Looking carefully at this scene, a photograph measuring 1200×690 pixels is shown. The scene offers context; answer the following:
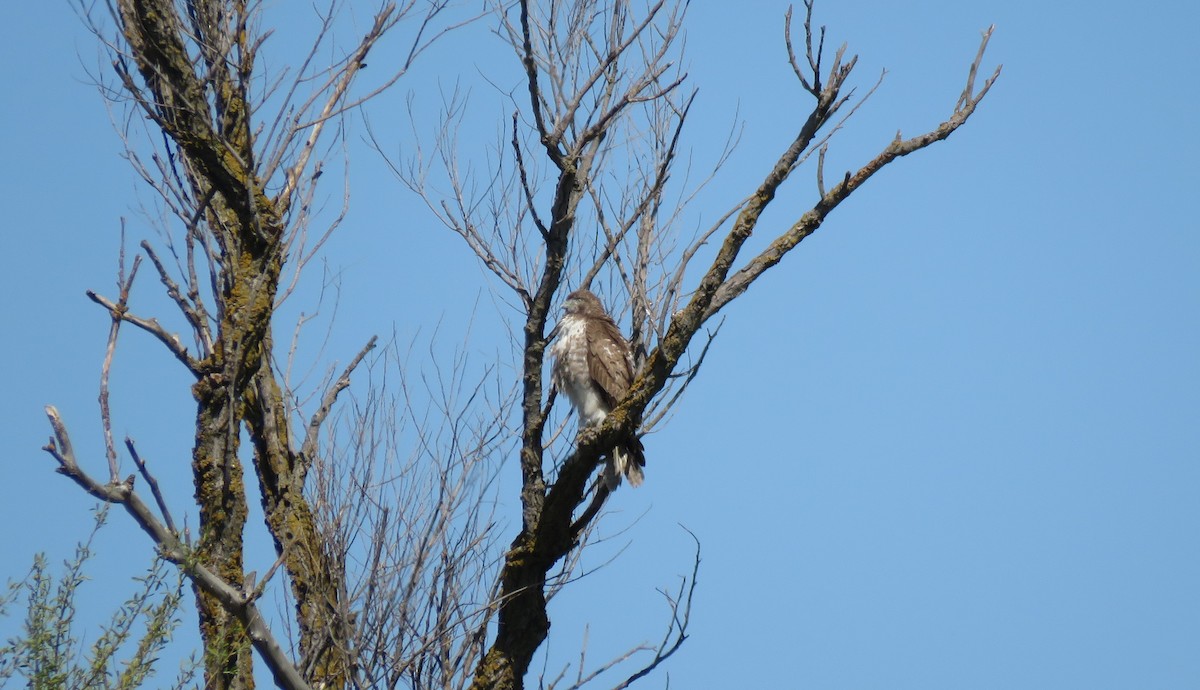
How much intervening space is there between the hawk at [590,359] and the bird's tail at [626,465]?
749mm

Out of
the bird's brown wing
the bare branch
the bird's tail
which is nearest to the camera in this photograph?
the bare branch

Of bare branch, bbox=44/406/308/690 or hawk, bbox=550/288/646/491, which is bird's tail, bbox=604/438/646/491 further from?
bare branch, bbox=44/406/308/690

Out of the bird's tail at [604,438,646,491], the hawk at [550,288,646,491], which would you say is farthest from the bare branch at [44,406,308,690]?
the hawk at [550,288,646,491]

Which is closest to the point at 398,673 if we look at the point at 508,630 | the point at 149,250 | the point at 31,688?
the point at 508,630

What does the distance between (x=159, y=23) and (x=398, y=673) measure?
2961mm

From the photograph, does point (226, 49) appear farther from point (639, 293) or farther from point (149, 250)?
point (639, 293)

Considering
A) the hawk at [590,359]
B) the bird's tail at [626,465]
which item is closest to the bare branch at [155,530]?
the bird's tail at [626,465]

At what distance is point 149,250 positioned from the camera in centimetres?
504

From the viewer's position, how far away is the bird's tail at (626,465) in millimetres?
5078

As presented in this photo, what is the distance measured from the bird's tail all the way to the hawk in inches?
29.5

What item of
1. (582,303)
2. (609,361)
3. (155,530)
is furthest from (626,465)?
(155,530)

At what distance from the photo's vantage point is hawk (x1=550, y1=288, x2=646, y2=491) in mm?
6102

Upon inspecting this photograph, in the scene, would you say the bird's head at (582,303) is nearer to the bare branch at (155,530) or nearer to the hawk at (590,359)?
the hawk at (590,359)

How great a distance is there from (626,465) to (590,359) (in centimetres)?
106
